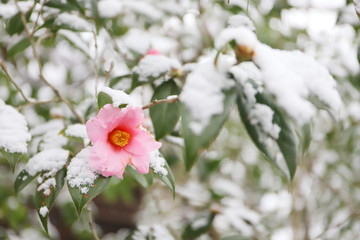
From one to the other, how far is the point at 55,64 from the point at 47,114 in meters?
0.63

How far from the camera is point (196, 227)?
122cm

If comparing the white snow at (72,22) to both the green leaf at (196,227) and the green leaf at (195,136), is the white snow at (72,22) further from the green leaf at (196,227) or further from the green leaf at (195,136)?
the green leaf at (196,227)

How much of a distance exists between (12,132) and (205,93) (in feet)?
1.41

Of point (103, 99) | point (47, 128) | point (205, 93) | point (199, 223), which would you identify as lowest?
point (199, 223)

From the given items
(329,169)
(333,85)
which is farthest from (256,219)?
(329,169)

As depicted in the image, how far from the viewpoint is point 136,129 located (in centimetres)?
69

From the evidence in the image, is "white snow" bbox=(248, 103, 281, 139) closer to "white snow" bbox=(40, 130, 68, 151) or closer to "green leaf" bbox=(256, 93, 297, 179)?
"green leaf" bbox=(256, 93, 297, 179)

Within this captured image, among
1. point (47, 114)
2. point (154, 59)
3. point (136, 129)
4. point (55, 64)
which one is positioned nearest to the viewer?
point (136, 129)

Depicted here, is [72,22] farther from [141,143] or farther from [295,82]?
[295,82]

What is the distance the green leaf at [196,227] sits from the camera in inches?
47.6

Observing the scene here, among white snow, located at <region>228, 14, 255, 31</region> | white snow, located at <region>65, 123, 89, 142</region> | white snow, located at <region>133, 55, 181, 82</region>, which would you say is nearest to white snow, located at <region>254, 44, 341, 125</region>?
white snow, located at <region>228, 14, 255, 31</region>

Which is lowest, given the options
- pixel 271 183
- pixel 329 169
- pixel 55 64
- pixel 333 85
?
pixel 271 183

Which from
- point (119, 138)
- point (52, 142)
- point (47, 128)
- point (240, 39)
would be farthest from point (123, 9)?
point (240, 39)

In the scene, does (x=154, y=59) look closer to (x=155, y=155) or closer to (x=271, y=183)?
(x=155, y=155)
